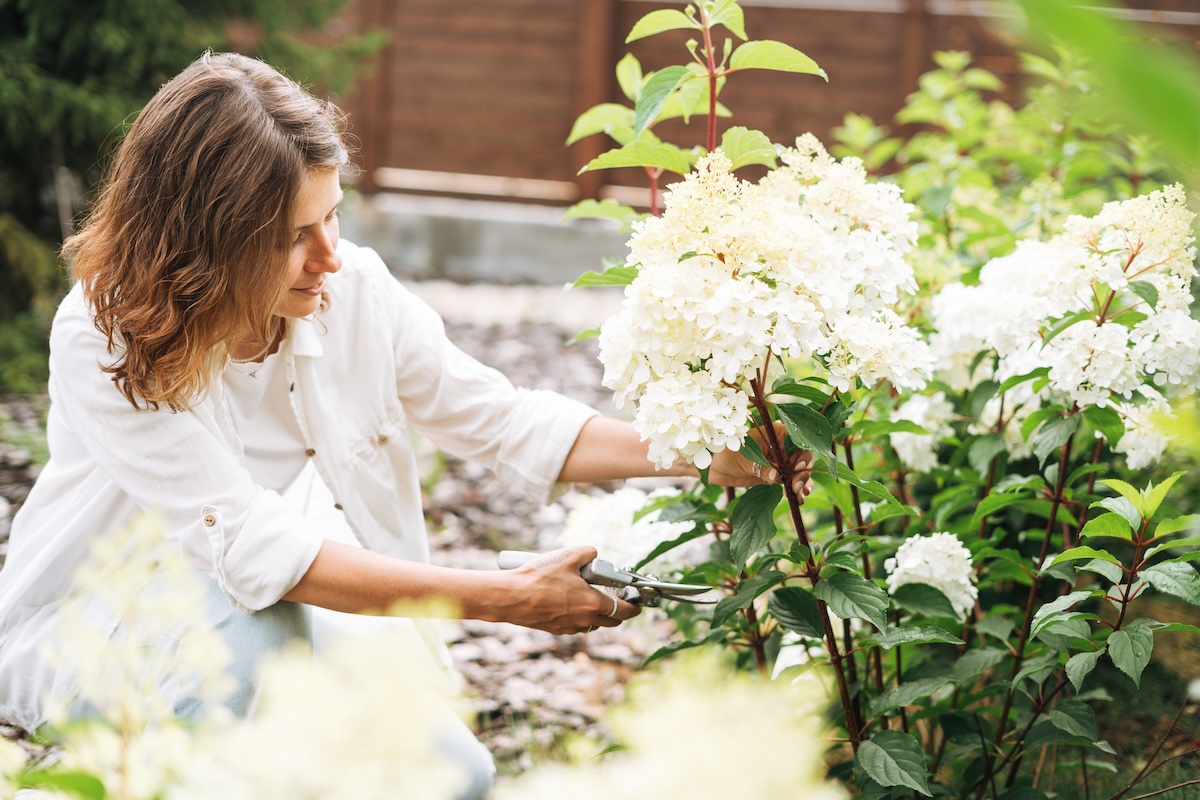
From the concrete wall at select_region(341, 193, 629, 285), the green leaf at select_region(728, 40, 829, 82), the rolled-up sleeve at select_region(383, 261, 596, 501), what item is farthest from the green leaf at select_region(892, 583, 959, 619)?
the concrete wall at select_region(341, 193, 629, 285)

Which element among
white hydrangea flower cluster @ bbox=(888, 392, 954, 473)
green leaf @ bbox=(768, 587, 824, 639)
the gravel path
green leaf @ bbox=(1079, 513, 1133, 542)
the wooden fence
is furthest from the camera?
the wooden fence

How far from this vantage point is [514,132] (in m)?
7.42

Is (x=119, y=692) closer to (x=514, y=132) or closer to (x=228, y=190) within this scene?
(x=228, y=190)

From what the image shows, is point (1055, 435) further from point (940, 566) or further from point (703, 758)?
point (703, 758)

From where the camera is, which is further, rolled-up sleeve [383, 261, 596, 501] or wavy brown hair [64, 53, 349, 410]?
rolled-up sleeve [383, 261, 596, 501]

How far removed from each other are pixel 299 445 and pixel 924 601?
112cm

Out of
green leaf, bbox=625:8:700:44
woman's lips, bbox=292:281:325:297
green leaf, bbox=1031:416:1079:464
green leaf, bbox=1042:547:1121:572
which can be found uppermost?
green leaf, bbox=625:8:700:44

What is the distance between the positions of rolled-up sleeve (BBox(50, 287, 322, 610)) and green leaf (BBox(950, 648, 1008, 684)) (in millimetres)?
961

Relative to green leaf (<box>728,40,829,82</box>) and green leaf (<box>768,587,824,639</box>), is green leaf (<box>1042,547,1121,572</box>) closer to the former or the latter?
green leaf (<box>768,587,824,639</box>)

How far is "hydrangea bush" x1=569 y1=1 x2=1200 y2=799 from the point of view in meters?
1.19

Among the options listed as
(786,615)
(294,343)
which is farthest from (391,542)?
(786,615)

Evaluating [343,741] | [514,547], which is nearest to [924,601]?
[343,741]

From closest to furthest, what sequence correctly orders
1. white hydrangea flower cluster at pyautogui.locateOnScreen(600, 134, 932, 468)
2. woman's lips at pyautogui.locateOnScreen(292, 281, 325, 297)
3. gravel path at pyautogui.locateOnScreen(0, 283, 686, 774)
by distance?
white hydrangea flower cluster at pyautogui.locateOnScreen(600, 134, 932, 468) < woman's lips at pyautogui.locateOnScreen(292, 281, 325, 297) < gravel path at pyautogui.locateOnScreen(0, 283, 686, 774)

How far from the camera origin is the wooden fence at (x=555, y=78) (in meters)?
6.71
